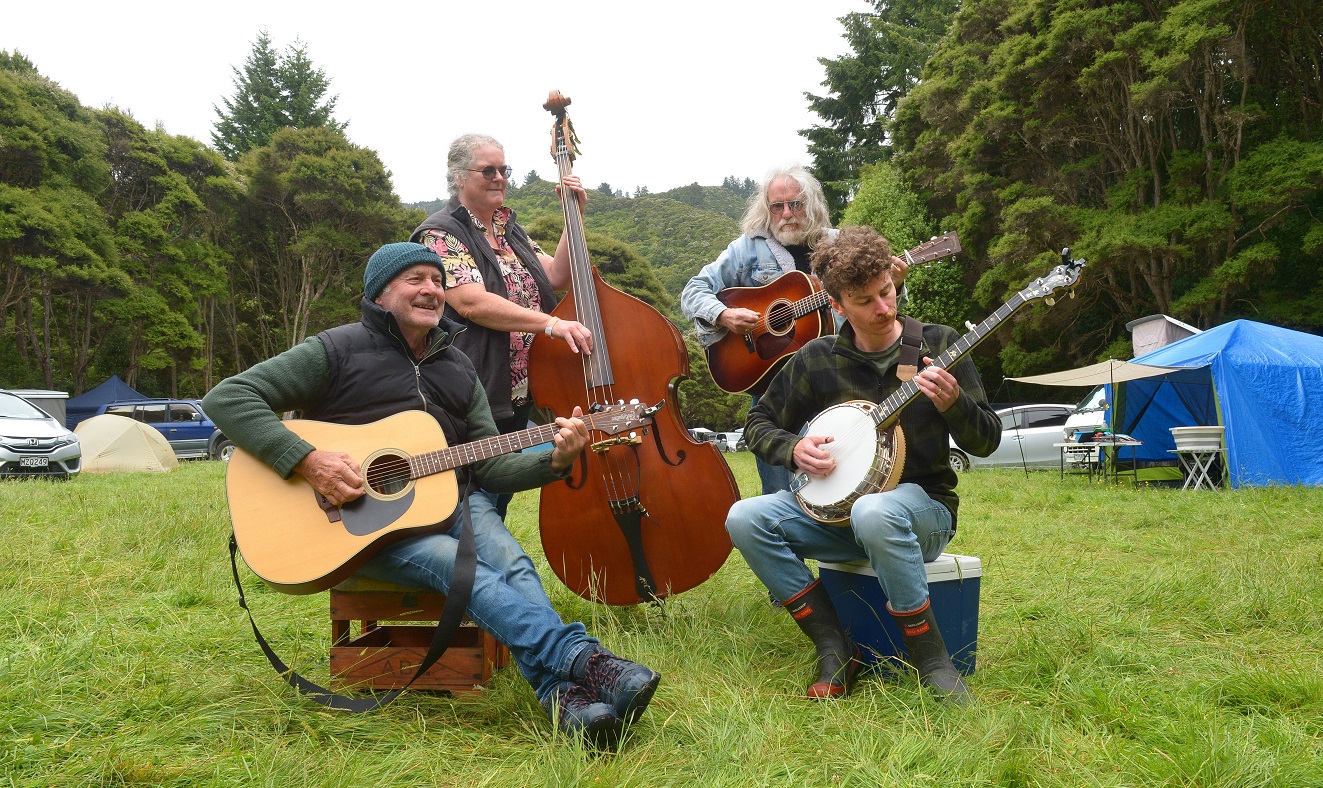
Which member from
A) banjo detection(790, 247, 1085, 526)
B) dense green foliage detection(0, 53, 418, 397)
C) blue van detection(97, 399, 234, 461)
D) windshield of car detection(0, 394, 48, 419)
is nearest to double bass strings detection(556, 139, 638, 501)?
banjo detection(790, 247, 1085, 526)

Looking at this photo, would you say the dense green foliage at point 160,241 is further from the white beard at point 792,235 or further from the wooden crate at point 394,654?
the wooden crate at point 394,654

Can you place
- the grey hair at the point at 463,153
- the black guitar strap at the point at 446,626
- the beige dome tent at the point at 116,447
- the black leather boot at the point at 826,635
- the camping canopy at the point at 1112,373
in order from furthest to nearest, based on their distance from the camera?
the beige dome tent at the point at 116,447 < the camping canopy at the point at 1112,373 < the grey hair at the point at 463,153 < the black leather boot at the point at 826,635 < the black guitar strap at the point at 446,626

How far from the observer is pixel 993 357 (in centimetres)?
2492

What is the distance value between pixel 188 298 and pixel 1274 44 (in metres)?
30.3

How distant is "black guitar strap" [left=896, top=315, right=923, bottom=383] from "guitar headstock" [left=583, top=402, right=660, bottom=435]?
0.91m

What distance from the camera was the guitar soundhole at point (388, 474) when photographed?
289 cm

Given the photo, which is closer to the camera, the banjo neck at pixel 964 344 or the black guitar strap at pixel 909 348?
the banjo neck at pixel 964 344

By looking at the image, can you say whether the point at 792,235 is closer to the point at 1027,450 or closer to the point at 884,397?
the point at 884,397

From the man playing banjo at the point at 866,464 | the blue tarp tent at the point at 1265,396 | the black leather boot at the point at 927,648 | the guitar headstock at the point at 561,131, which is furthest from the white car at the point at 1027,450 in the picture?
the black leather boot at the point at 927,648

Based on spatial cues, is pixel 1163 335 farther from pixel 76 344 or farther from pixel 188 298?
pixel 76 344

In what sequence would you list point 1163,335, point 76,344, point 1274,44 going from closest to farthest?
point 1163,335
point 1274,44
point 76,344

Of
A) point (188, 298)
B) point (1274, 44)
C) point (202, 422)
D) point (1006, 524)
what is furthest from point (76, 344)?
point (1274, 44)

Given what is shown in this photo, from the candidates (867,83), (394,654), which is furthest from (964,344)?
(867,83)

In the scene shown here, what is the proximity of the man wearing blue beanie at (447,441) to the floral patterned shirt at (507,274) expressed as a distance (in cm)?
42
